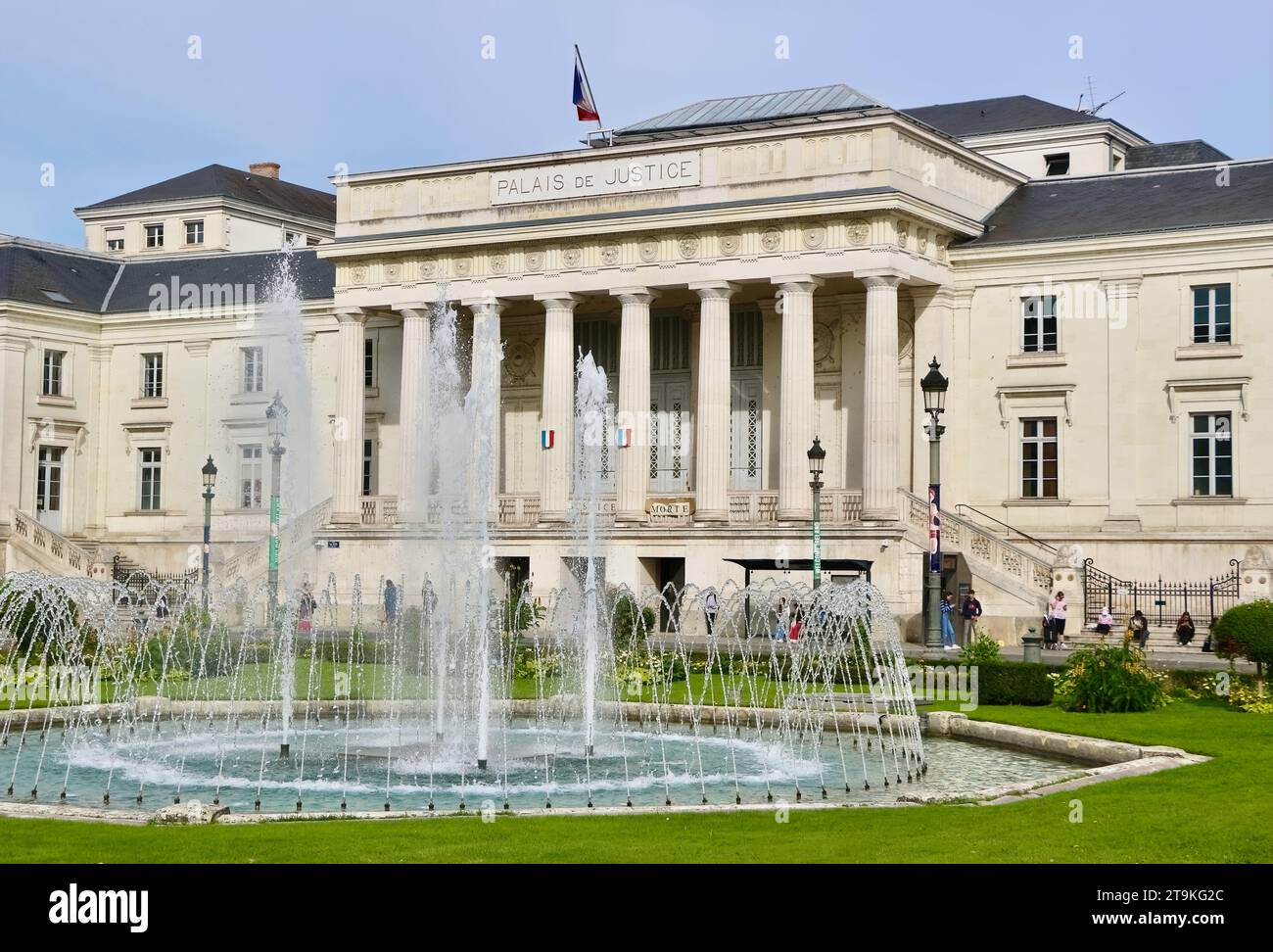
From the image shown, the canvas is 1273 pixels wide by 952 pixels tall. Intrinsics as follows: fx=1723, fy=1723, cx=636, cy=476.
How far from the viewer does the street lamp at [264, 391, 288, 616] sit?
133ft

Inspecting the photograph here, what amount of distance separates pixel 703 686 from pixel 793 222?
19503mm

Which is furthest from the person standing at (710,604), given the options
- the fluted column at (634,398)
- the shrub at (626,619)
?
the fluted column at (634,398)

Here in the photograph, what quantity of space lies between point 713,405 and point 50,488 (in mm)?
26973

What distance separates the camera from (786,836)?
15266 mm

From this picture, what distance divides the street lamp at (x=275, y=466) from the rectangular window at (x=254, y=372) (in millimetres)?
1871

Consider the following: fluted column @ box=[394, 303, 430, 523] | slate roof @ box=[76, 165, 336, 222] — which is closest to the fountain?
fluted column @ box=[394, 303, 430, 523]

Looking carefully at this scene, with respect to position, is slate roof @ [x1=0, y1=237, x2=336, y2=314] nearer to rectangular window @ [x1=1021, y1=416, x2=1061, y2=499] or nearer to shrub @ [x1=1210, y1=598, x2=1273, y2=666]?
rectangular window @ [x1=1021, y1=416, x2=1061, y2=499]

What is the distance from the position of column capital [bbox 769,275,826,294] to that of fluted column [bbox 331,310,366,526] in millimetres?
14348

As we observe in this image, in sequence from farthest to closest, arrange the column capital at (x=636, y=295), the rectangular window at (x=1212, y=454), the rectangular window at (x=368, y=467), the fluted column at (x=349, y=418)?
the rectangular window at (x=368, y=467), the fluted column at (x=349, y=418), the column capital at (x=636, y=295), the rectangular window at (x=1212, y=454)

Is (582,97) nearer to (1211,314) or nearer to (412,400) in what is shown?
(412,400)

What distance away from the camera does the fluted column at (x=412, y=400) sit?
5266 centimetres

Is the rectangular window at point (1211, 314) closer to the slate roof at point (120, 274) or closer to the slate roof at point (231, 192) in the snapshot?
the slate roof at point (120, 274)

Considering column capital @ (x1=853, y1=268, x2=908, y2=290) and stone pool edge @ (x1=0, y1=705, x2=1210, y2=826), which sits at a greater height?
column capital @ (x1=853, y1=268, x2=908, y2=290)

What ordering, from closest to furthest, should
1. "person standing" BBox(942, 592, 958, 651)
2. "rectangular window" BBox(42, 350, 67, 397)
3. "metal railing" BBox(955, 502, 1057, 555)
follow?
"person standing" BBox(942, 592, 958, 651), "metal railing" BBox(955, 502, 1057, 555), "rectangular window" BBox(42, 350, 67, 397)
